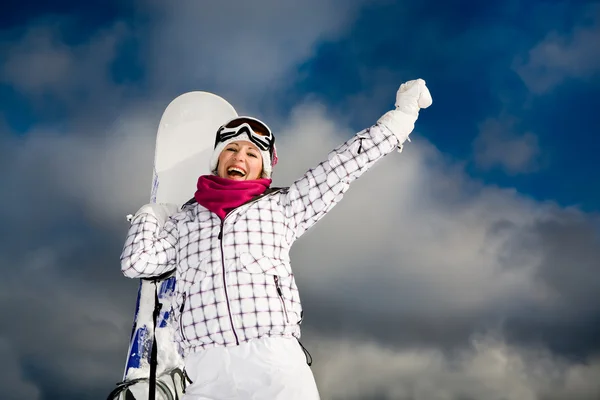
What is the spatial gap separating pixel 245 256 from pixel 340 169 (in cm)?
87

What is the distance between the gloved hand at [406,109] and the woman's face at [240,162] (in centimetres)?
96

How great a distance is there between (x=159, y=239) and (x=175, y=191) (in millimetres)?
1428

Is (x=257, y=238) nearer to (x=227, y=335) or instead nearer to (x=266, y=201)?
(x=266, y=201)

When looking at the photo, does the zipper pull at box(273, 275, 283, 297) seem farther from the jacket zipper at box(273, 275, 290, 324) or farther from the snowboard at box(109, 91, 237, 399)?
the snowboard at box(109, 91, 237, 399)

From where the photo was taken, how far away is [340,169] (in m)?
3.78

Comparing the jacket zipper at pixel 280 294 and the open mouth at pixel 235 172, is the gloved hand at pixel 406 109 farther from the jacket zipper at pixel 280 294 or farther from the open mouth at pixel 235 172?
the jacket zipper at pixel 280 294

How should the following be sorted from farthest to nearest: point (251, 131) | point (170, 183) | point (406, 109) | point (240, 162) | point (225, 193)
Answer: point (170, 183) < point (251, 131) < point (240, 162) < point (406, 109) < point (225, 193)

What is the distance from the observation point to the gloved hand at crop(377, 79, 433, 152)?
3.88 m

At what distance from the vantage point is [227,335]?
3375 millimetres

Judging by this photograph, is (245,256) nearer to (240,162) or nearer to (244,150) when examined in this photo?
(240,162)

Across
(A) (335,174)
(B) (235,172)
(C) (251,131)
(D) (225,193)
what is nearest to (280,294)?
(D) (225,193)

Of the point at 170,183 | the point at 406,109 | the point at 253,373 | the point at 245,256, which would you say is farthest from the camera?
the point at 170,183

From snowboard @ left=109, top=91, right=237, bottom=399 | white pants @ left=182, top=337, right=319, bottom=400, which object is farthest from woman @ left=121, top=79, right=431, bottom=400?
snowboard @ left=109, top=91, right=237, bottom=399

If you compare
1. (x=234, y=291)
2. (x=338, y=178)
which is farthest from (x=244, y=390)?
(x=338, y=178)
